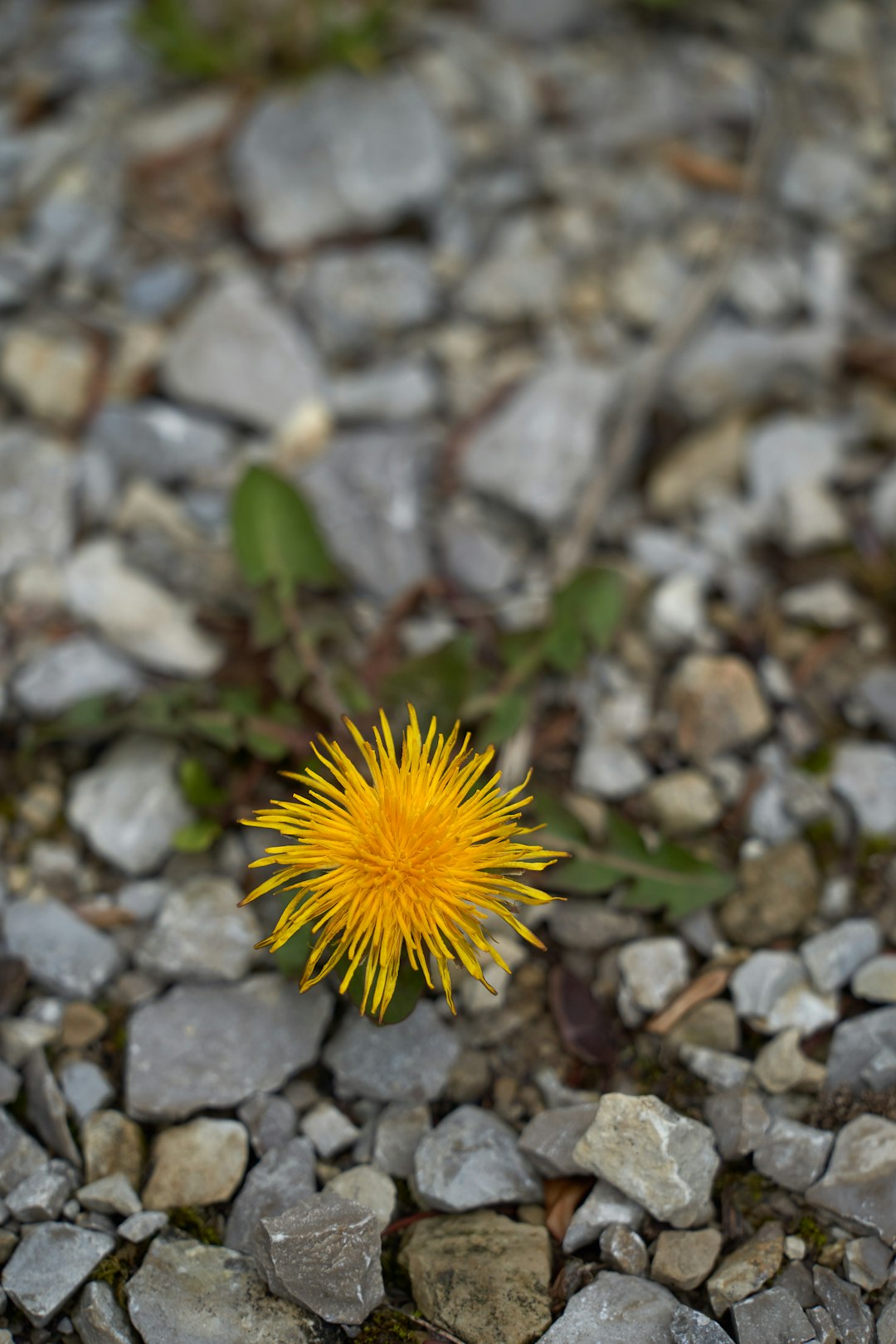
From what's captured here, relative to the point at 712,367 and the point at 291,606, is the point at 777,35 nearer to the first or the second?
the point at 712,367

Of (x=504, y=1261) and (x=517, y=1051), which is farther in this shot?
(x=517, y=1051)

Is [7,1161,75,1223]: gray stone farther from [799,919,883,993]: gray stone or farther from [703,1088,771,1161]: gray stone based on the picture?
[799,919,883,993]: gray stone

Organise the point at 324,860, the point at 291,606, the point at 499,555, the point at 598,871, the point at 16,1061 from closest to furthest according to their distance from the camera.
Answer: the point at 324,860 < the point at 16,1061 < the point at 598,871 < the point at 291,606 < the point at 499,555

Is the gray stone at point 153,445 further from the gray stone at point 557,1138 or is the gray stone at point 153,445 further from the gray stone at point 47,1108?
the gray stone at point 557,1138

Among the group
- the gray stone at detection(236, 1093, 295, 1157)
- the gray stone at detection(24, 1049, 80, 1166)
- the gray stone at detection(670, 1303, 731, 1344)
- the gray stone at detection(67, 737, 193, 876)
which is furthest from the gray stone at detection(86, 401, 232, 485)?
the gray stone at detection(670, 1303, 731, 1344)

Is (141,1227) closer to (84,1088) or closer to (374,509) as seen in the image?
(84,1088)

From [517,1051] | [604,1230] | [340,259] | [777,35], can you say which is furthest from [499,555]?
[777,35]
